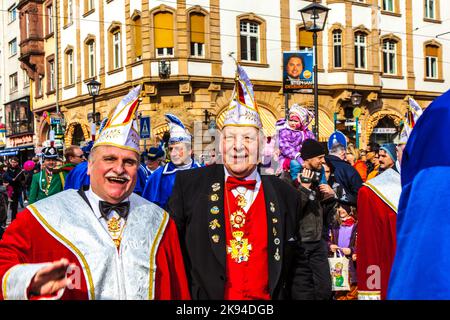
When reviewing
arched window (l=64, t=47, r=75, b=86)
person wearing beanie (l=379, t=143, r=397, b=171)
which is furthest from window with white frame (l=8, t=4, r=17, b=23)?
person wearing beanie (l=379, t=143, r=397, b=171)

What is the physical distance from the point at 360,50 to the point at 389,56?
252cm

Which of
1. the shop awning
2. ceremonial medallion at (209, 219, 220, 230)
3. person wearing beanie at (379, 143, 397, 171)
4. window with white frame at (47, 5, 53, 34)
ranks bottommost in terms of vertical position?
ceremonial medallion at (209, 219, 220, 230)

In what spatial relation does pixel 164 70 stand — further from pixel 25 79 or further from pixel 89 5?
pixel 25 79

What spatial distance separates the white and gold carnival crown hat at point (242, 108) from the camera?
3979 millimetres

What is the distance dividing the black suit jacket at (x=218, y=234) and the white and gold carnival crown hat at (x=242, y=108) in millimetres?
349

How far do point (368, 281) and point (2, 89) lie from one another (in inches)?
1823

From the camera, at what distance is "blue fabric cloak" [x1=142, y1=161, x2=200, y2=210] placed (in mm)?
7777

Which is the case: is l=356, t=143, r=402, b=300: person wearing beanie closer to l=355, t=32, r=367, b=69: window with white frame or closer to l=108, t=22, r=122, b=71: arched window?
l=108, t=22, r=122, b=71: arched window

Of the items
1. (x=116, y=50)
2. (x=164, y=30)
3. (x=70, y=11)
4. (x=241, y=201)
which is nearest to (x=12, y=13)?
(x=70, y=11)

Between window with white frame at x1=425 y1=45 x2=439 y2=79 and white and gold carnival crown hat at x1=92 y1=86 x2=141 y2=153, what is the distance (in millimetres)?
31429

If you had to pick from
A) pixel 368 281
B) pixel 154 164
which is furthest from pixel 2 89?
pixel 368 281

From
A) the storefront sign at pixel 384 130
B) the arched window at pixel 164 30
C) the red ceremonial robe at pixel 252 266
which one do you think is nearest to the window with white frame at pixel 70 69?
the arched window at pixel 164 30
